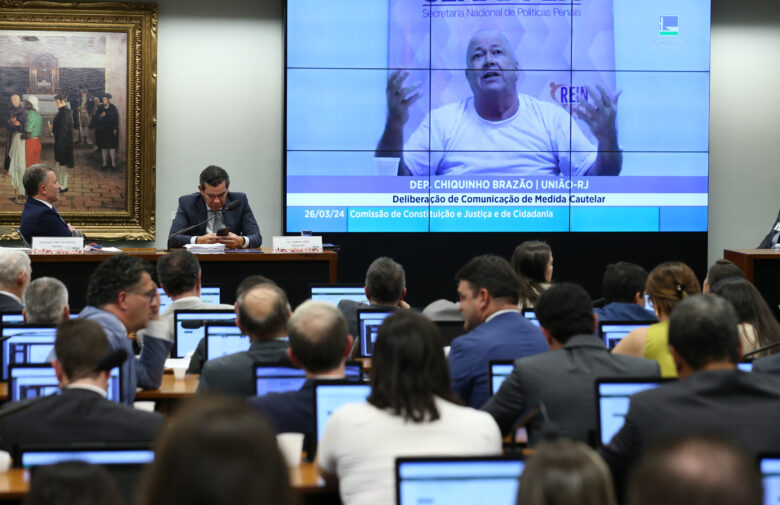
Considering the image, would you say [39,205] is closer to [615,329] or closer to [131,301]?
[131,301]

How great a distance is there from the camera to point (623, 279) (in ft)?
17.5

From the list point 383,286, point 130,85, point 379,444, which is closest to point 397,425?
point 379,444

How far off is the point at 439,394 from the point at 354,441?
0.30 metres

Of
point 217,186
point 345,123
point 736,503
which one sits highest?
point 345,123

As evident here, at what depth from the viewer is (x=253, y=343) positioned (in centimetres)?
409

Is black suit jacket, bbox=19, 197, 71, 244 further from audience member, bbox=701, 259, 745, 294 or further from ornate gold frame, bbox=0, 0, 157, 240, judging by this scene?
audience member, bbox=701, 259, 745, 294

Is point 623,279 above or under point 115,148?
under

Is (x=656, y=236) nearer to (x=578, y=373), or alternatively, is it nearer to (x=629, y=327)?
(x=629, y=327)

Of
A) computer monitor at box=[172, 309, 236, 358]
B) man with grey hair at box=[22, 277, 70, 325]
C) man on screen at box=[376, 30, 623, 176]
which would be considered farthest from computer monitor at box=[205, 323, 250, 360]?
man on screen at box=[376, 30, 623, 176]

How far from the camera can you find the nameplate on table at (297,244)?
778 cm

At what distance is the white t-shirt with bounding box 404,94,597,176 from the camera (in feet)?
31.6

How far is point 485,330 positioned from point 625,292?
4.66 ft

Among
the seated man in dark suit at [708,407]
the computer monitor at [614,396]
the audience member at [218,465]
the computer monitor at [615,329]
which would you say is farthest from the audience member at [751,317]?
the audience member at [218,465]

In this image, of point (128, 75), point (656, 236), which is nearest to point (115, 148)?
point (128, 75)
